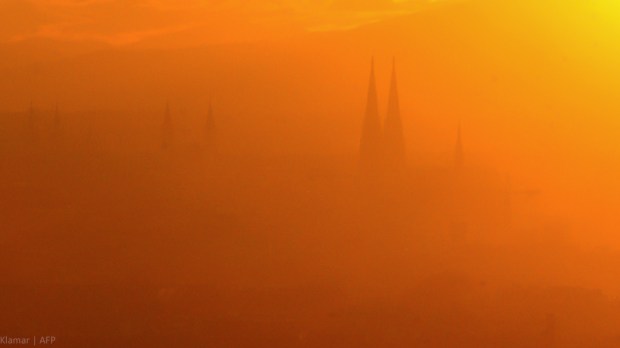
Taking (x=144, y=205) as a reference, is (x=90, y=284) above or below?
below

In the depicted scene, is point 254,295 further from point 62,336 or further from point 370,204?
point 370,204

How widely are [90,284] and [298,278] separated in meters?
1.10

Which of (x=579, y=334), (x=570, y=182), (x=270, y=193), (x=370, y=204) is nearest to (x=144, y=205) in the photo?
(x=270, y=193)

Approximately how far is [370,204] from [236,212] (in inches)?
37.4

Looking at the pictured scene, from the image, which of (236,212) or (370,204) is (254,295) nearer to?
(236,212)

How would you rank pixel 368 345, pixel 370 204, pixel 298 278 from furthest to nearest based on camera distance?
pixel 370 204 < pixel 298 278 < pixel 368 345

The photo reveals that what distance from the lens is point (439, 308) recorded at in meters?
3.97

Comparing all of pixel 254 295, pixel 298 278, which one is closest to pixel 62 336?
pixel 254 295

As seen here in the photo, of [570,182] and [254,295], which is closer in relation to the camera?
[254,295]

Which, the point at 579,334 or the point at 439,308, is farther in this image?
the point at 439,308

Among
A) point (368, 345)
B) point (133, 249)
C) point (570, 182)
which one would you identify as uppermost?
point (570, 182)

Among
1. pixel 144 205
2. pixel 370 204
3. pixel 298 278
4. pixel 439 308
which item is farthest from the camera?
pixel 370 204

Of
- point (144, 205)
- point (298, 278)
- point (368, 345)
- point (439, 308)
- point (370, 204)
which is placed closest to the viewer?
point (368, 345)

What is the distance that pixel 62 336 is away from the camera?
357 centimetres
